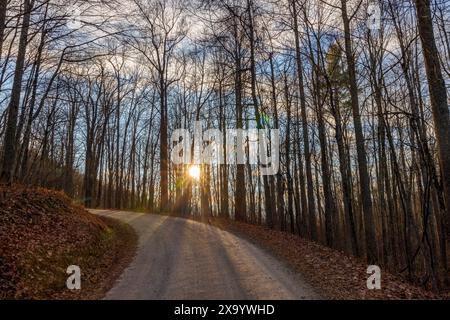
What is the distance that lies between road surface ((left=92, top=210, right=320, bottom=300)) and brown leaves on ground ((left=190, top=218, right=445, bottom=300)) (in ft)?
1.39

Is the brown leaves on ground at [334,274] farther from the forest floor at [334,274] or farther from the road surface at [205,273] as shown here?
the road surface at [205,273]

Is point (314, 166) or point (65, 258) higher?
point (314, 166)

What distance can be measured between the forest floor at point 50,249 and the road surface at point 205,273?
0.55 m

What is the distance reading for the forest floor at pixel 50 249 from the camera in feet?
22.3

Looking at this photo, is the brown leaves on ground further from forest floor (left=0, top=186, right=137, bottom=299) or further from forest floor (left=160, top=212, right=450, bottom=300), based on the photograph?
forest floor (left=0, top=186, right=137, bottom=299)

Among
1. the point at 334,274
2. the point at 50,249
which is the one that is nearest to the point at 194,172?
the point at 50,249

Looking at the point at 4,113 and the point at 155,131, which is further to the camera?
the point at 155,131

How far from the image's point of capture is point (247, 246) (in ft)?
38.8

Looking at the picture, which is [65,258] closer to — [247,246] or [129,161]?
[247,246]

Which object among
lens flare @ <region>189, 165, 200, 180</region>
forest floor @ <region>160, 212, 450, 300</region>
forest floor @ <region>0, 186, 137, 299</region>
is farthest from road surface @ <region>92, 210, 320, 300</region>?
lens flare @ <region>189, 165, 200, 180</region>

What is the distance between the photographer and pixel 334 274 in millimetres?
8297

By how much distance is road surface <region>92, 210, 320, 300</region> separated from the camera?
22.6 ft
